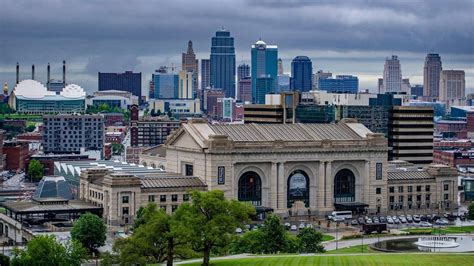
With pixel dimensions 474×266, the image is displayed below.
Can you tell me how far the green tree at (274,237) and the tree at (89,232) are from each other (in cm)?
1779

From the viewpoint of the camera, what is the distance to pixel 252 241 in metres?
109

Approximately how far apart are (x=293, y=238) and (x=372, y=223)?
2677 centimetres

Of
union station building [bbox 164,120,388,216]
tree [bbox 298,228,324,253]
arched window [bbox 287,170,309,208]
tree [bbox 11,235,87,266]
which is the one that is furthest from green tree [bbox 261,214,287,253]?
arched window [bbox 287,170,309,208]

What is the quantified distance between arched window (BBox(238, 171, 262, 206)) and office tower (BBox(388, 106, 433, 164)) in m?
45.3

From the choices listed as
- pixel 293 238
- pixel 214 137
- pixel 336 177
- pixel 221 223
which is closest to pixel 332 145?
pixel 336 177

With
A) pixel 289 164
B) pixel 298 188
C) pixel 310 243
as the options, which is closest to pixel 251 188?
pixel 289 164

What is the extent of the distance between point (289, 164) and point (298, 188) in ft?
12.6

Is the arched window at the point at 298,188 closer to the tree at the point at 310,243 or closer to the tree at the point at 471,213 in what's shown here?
the tree at the point at 471,213

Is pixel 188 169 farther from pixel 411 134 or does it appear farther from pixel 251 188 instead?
pixel 411 134

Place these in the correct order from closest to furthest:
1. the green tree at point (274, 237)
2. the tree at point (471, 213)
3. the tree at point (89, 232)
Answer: the green tree at point (274, 237)
the tree at point (89, 232)
the tree at point (471, 213)

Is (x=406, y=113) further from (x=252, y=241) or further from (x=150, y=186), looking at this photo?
(x=252, y=241)

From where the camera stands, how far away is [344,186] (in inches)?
6161

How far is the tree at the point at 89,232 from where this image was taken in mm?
115875

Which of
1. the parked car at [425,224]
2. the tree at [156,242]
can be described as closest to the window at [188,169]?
→ the parked car at [425,224]
